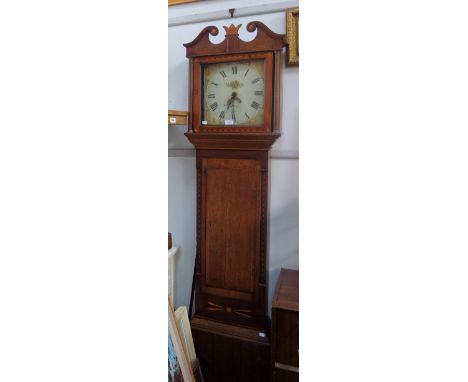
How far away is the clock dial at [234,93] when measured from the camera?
1.40 meters

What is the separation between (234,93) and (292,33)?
0.34 metres

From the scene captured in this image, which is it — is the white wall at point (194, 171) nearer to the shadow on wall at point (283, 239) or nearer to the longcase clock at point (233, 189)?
the shadow on wall at point (283, 239)

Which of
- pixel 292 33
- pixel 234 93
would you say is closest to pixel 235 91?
pixel 234 93

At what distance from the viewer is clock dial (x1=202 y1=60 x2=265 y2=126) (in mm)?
1400

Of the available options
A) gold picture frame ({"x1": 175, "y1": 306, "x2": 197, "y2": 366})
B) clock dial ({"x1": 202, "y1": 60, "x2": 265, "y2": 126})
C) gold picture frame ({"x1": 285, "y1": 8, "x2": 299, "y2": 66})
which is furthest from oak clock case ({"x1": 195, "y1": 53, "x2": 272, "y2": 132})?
gold picture frame ({"x1": 175, "y1": 306, "x2": 197, "y2": 366})

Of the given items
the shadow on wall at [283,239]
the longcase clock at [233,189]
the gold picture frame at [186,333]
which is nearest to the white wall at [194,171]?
the shadow on wall at [283,239]

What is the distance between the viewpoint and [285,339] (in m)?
1.27

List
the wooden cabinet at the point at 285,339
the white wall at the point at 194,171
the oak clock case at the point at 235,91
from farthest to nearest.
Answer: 1. the white wall at the point at 194,171
2. the oak clock case at the point at 235,91
3. the wooden cabinet at the point at 285,339

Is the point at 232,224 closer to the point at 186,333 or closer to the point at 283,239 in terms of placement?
the point at 283,239

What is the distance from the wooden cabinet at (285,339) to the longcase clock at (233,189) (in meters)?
0.16

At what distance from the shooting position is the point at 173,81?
1.68m
